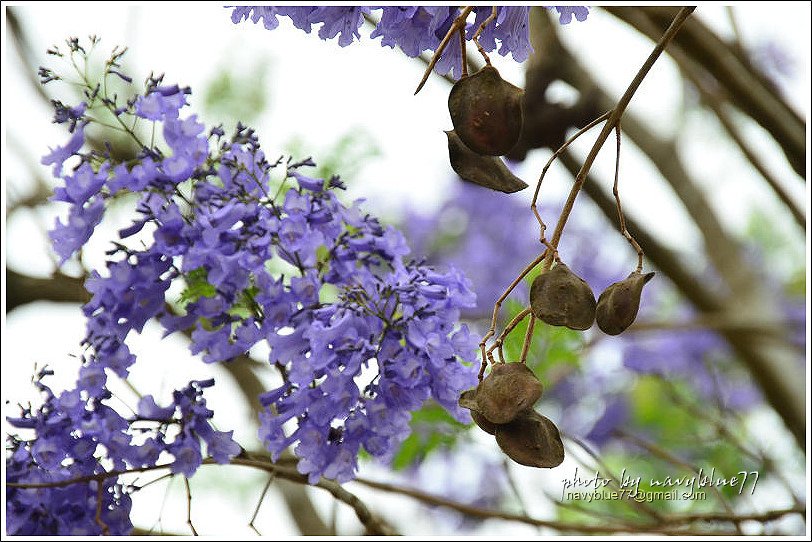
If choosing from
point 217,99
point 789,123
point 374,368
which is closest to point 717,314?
point 789,123

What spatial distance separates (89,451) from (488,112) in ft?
1.12

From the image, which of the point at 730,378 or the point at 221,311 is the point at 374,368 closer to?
the point at 221,311

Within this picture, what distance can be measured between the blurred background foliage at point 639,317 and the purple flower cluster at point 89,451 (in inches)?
5.6

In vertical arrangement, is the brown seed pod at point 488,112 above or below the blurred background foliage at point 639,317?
above

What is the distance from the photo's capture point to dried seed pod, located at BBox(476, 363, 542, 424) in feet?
1.64

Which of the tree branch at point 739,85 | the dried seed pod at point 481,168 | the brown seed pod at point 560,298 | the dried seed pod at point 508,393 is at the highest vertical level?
the tree branch at point 739,85

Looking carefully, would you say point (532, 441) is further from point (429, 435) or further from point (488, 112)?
point (429, 435)

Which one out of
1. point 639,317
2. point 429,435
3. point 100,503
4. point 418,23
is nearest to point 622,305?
point 418,23

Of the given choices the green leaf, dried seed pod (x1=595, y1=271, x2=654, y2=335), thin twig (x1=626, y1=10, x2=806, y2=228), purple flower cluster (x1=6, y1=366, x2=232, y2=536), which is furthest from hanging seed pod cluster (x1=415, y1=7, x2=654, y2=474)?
thin twig (x1=626, y1=10, x2=806, y2=228)

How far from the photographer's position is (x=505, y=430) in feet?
1.71

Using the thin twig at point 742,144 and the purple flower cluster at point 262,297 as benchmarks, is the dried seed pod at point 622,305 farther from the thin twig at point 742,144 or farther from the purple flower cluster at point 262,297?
the thin twig at point 742,144

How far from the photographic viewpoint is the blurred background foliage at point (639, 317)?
94 centimetres

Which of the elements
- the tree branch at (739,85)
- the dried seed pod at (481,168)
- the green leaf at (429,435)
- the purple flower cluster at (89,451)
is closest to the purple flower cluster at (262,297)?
the purple flower cluster at (89,451)

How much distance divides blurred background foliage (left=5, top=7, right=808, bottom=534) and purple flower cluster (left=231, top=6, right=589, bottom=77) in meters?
0.23
